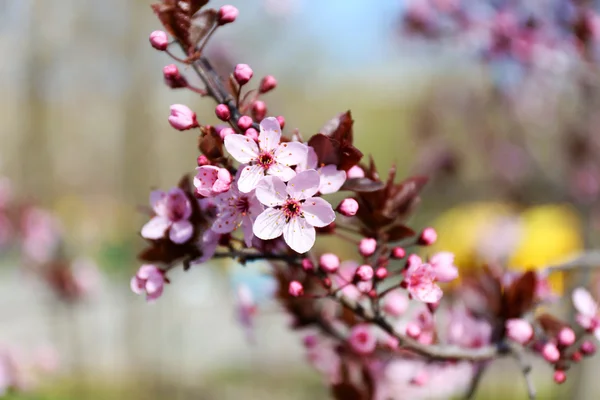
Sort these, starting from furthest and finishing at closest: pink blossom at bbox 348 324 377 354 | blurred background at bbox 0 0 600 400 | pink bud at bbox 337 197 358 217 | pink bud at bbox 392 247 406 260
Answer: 1. blurred background at bbox 0 0 600 400
2. pink blossom at bbox 348 324 377 354
3. pink bud at bbox 392 247 406 260
4. pink bud at bbox 337 197 358 217

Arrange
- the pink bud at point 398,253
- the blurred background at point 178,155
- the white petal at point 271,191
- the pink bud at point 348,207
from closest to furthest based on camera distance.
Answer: the white petal at point 271,191, the pink bud at point 348,207, the pink bud at point 398,253, the blurred background at point 178,155

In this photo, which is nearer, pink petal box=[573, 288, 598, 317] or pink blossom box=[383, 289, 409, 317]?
pink petal box=[573, 288, 598, 317]

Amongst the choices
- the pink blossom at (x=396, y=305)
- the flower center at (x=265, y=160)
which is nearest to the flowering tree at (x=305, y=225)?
the flower center at (x=265, y=160)

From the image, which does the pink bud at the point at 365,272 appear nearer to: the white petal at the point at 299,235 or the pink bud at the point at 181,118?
the white petal at the point at 299,235

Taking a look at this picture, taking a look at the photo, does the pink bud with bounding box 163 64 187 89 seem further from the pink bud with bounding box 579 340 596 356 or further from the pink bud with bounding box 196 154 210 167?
the pink bud with bounding box 579 340 596 356

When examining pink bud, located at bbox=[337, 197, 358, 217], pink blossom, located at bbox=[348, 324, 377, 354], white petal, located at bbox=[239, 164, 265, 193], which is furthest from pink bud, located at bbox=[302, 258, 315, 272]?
pink blossom, located at bbox=[348, 324, 377, 354]

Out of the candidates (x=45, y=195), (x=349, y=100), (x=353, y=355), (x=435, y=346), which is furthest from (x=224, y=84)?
(x=349, y=100)

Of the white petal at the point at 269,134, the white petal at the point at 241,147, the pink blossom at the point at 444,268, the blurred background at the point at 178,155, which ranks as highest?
the white petal at the point at 269,134
